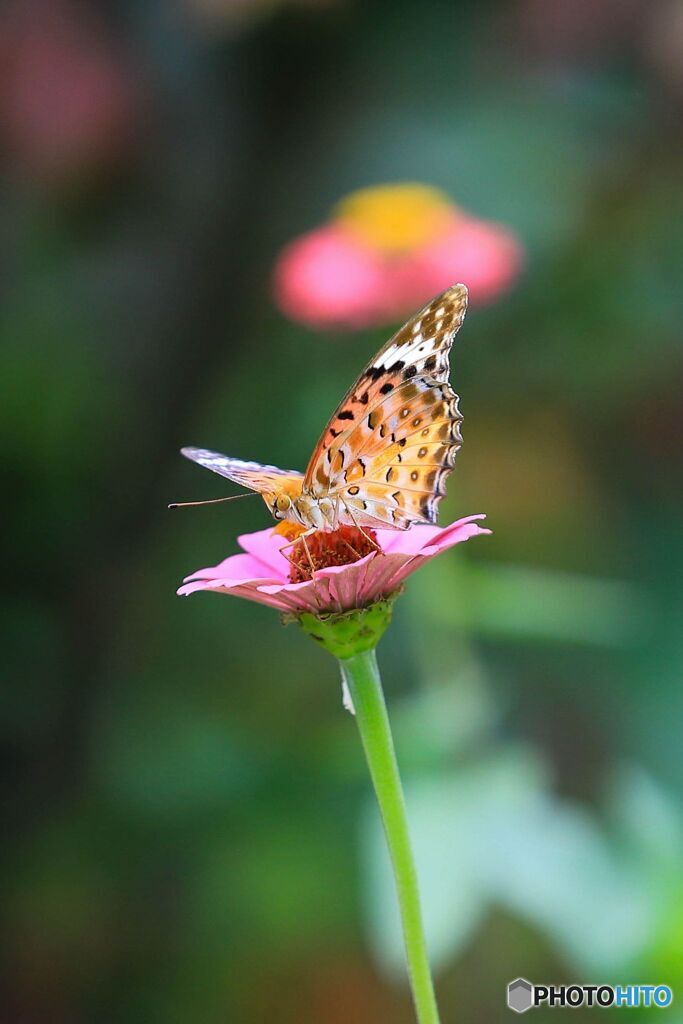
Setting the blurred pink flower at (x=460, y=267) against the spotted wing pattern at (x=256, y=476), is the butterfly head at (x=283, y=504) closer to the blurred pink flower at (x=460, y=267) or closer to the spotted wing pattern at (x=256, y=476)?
the spotted wing pattern at (x=256, y=476)

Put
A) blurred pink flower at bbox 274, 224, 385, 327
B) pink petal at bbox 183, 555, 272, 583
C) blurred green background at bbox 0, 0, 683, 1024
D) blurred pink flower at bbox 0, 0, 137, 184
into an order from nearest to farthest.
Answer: pink petal at bbox 183, 555, 272, 583 < blurred pink flower at bbox 274, 224, 385, 327 < blurred green background at bbox 0, 0, 683, 1024 < blurred pink flower at bbox 0, 0, 137, 184

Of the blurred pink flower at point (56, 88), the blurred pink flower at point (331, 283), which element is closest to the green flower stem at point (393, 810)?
the blurred pink flower at point (331, 283)

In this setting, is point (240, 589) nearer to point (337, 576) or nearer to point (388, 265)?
point (337, 576)

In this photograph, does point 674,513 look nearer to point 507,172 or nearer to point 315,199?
point 507,172

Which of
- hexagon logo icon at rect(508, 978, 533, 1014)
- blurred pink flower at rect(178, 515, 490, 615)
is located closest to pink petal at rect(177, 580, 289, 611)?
blurred pink flower at rect(178, 515, 490, 615)

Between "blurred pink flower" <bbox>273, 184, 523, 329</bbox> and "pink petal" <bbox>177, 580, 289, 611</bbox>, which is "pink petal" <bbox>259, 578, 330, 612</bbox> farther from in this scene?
"blurred pink flower" <bbox>273, 184, 523, 329</bbox>

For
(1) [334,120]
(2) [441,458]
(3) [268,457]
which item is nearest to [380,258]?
(3) [268,457]
